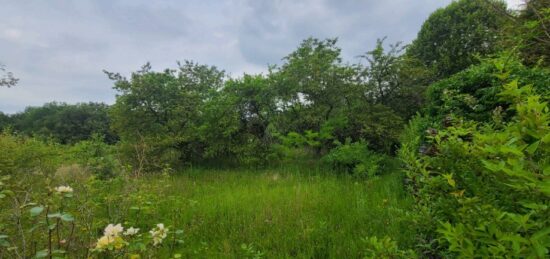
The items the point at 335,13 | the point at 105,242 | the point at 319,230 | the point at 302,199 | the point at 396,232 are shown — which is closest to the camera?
the point at 105,242

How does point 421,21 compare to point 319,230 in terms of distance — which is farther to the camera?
point 421,21

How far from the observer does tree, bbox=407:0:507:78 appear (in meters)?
11.6

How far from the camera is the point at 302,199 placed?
14.3 feet

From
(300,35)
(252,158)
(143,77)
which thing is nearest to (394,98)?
(300,35)

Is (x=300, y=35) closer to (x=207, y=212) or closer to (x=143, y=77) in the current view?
(x=143, y=77)

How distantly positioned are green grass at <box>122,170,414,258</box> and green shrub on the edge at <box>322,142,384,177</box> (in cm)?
47

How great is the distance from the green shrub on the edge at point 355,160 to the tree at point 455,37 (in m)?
7.33

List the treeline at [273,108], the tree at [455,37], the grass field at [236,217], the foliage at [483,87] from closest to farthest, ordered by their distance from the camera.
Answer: the grass field at [236,217] < the foliage at [483,87] < the treeline at [273,108] < the tree at [455,37]

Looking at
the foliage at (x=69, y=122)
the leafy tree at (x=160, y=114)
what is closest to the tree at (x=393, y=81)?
the leafy tree at (x=160, y=114)

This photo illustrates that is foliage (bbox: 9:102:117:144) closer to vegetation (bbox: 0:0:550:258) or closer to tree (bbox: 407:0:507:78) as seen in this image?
vegetation (bbox: 0:0:550:258)

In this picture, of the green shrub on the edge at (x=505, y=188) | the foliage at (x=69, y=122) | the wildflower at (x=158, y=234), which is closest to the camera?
the green shrub on the edge at (x=505, y=188)

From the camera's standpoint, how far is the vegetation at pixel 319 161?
1.15 metres

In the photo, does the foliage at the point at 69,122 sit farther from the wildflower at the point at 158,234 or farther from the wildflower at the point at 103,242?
the wildflower at the point at 103,242

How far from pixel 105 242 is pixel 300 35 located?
9.83 metres
